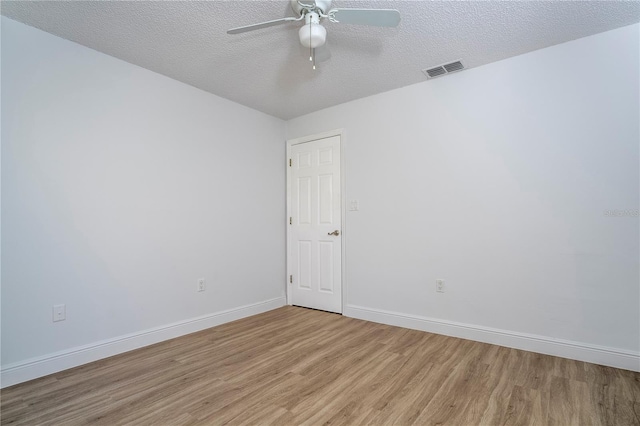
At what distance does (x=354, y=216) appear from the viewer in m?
3.66

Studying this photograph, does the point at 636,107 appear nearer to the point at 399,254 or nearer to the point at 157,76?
the point at 399,254

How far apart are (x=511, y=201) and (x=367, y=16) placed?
6.36 feet

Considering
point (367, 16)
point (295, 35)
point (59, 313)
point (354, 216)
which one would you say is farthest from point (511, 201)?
point (59, 313)

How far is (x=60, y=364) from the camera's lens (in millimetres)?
2311

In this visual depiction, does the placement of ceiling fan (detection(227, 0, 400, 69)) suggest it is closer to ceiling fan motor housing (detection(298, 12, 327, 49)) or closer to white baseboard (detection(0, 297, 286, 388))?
ceiling fan motor housing (detection(298, 12, 327, 49))

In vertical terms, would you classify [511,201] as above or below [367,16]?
below

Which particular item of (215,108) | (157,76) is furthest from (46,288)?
A: (215,108)

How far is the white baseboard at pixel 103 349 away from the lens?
214 cm

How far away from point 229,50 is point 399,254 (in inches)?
98.3

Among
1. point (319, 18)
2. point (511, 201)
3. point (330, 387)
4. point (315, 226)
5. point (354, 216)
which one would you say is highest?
point (319, 18)

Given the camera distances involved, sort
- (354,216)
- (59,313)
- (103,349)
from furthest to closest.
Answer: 1. (354,216)
2. (103,349)
3. (59,313)

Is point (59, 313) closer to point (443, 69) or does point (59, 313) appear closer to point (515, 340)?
point (515, 340)

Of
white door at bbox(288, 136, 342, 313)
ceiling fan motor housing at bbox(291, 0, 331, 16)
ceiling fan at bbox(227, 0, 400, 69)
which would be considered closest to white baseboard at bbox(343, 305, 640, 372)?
white door at bbox(288, 136, 342, 313)

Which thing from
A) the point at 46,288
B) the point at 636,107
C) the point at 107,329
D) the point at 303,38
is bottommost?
the point at 107,329
